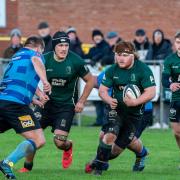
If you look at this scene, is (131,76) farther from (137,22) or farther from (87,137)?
(137,22)

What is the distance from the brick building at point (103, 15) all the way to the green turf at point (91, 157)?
951cm

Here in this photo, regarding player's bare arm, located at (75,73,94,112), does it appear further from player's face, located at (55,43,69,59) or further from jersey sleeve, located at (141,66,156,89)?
jersey sleeve, located at (141,66,156,89)

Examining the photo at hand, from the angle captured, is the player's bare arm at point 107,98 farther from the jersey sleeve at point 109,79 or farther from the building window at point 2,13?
the building window at point 2,13

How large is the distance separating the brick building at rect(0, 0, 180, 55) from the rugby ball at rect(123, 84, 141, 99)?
1665cm

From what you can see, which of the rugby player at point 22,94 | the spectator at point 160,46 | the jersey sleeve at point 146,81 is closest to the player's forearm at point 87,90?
the jersey sleeve at point 146,81

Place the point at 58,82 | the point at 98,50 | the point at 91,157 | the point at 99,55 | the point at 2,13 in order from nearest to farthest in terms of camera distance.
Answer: the point at 58,82
the point at 91,157
the point at 99,55
the point at 98,50
the point at 2,13

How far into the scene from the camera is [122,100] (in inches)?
493

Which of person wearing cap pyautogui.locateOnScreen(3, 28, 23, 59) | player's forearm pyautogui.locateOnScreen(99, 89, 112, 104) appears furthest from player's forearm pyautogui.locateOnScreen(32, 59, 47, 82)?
person wearing cap pyautogui.locateOnScreen(3, 28, 23, 59)

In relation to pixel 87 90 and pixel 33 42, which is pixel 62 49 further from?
pixel 33 42

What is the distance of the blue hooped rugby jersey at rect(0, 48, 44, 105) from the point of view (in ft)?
39.0

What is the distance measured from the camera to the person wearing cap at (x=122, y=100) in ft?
40.8

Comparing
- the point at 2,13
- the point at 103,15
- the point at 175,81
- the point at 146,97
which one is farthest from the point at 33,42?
the point at 103,15

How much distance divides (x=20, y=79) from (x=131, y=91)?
1565mm

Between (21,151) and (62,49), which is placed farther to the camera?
(62,49)
